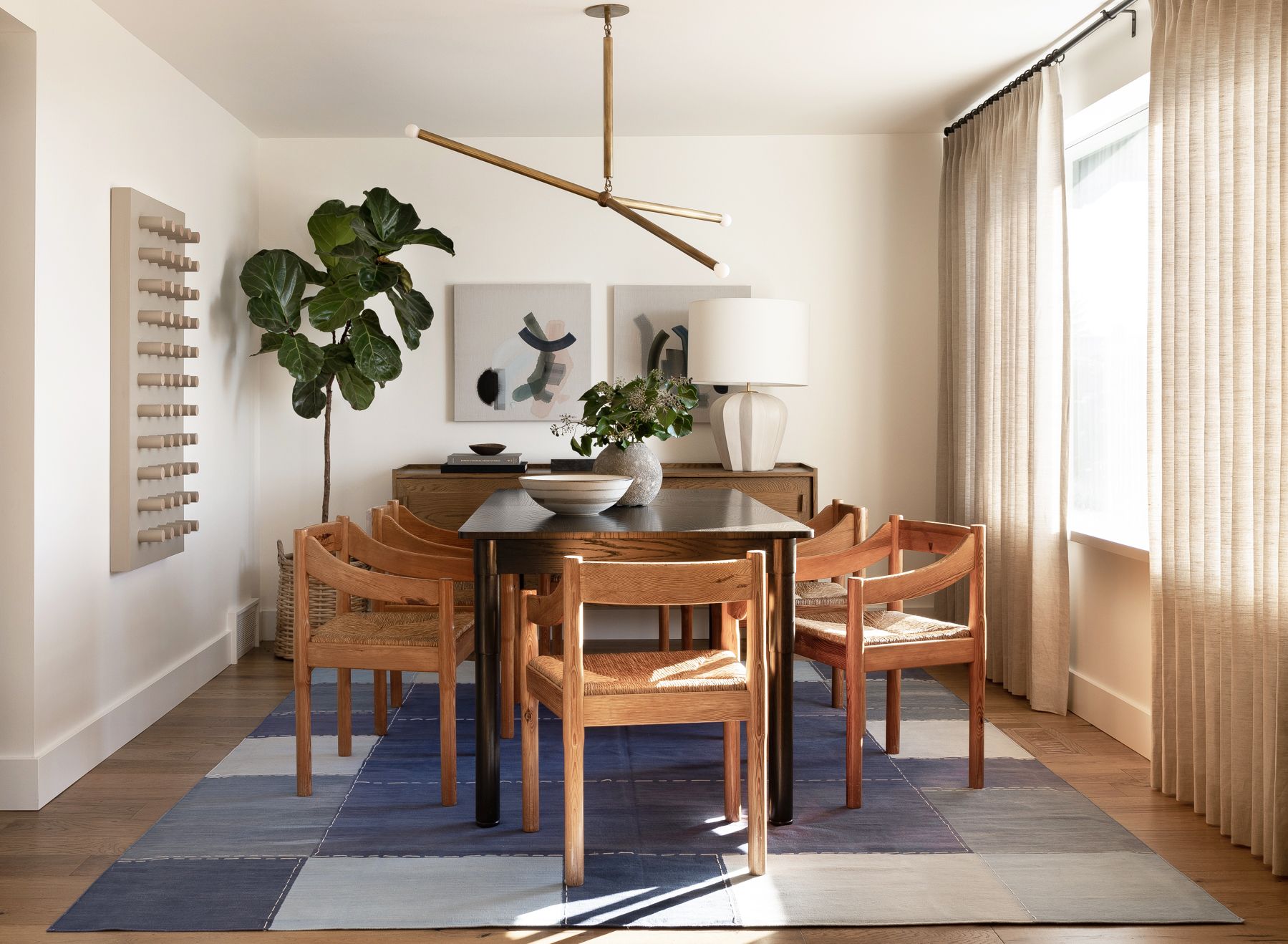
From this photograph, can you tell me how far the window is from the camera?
12.8 ft

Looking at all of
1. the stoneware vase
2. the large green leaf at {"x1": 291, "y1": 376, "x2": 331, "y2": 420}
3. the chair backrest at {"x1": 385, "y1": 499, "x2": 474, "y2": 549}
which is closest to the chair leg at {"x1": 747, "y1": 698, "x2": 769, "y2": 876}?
the stoneware vase

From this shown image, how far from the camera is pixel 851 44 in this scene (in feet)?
13.5

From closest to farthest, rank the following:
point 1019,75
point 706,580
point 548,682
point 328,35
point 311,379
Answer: point 706,580 → point 548,682 → point 328,35 → point 1019,75 → point 311,379

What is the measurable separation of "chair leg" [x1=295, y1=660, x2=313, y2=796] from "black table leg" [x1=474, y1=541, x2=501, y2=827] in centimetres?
58

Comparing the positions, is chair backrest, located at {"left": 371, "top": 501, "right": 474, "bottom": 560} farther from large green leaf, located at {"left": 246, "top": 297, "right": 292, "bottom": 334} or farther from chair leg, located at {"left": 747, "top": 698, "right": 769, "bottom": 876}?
large green leaf, located at {"left": 246, "top": 297, "right": 292, "bottom": 334}

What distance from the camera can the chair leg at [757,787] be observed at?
8.39 ft

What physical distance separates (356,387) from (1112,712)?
3.53m

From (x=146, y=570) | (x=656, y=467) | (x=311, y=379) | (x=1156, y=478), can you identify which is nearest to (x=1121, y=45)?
(x=1156, y=478)

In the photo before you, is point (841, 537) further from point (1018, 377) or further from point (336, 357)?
point (336, 357)

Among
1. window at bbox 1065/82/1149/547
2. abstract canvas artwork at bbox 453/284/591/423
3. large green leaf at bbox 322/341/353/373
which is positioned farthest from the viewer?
abstract canvas artwork at bbox 453/284/591/423

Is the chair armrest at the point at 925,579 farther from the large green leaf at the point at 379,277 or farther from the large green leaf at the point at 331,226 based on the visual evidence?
the large green leaf at the point at 331,226

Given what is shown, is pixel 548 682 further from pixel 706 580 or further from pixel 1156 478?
pixel 1156 478

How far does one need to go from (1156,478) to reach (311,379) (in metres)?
3.55

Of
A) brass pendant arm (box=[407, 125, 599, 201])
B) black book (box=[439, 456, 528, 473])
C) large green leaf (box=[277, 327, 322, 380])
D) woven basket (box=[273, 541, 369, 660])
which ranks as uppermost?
brass pendant arm (box=[407, 125, 599, 201])
